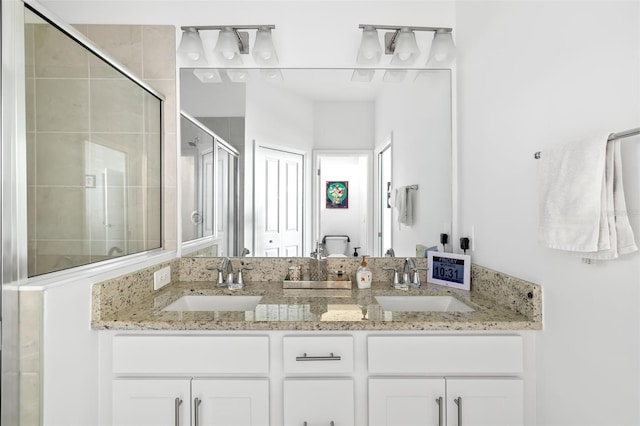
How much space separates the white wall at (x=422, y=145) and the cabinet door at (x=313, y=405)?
895mm

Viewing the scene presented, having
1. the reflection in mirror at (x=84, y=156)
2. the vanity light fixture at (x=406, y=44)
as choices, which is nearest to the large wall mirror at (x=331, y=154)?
the vanity light fixture at (x=406, y=44)

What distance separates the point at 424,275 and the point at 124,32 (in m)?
2.14

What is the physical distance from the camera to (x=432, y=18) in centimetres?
183

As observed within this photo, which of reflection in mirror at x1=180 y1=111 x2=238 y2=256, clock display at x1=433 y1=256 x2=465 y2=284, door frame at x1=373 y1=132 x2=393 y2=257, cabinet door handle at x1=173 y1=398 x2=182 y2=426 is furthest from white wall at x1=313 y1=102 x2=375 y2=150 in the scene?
cabinet door handle at x1=173 y1=398 x2=182 y2=426

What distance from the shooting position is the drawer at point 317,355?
1197mm

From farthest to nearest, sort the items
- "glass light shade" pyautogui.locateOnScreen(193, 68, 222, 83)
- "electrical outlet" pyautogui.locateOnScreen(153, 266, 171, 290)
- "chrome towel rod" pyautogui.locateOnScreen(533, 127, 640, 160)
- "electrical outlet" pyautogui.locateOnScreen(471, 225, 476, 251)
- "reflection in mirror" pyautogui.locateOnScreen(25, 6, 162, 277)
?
"glass light shade" pyautogui.locateOnScreen(193, 68, 222, 83), "electrical outlet" pyautogui.locateOnScreen(471, 225, 476, 251), "electrical outlet" pyautogui.locateOnScreen(153, 266, 171, 290), "reflection in mirror" pyautogui.locateOnScreen(25, 6, 162, 277), "chrome towel rod" pyautogui.locateOnScreen(533, 127, 640, 160)

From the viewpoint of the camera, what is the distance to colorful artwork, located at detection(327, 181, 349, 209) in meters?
1.86

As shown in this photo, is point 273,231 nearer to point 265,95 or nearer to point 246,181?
point 246,181

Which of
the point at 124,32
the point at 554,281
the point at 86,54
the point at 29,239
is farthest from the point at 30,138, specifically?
the point at 554,281

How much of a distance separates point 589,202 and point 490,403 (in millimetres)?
784

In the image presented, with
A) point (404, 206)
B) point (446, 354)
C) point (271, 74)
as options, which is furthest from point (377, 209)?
point (271, 74)

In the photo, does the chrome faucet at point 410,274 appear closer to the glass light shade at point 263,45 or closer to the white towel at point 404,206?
the white towel at point 404,206

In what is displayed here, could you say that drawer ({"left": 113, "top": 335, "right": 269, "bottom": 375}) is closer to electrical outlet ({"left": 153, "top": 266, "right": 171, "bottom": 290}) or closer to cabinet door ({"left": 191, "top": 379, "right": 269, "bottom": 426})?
cabinet door ({"left": 191, "top": 379, "right": 269, "bottom": 426})

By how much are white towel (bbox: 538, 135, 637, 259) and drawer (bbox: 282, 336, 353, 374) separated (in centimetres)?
78
